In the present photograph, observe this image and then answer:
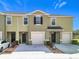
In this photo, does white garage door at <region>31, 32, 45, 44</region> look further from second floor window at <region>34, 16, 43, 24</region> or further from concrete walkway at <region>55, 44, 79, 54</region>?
concrete walkway at <region>55, 44, 79, 54</region>

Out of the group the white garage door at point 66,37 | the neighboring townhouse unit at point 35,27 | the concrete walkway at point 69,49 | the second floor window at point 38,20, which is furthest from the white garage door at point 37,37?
the concrete walkway at point 69,49

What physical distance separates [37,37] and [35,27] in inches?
63.1

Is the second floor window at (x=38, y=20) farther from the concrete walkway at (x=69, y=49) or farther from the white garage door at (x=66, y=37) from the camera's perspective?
the concrete walkway at (x=69, y=49)

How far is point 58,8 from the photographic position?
2458 cm

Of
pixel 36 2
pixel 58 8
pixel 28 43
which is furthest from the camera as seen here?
pixel 28 43

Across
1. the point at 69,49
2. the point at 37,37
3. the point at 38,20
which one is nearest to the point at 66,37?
the point at 37,37

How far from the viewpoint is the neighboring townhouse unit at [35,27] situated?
2817 cm

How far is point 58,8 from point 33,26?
5.59 m

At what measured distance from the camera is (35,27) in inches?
1121

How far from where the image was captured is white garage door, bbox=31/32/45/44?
27.7 metres

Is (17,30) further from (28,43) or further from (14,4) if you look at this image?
(14,4)

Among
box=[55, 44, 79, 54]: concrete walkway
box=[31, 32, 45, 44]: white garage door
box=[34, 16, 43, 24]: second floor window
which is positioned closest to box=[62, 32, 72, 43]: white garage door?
box=[31, 32, 45, 44]: white garage door

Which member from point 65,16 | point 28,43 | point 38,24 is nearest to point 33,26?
point 38,24

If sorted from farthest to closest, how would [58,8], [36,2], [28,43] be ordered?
1. [28,43]
2. [58,8]
3. [36,2]
